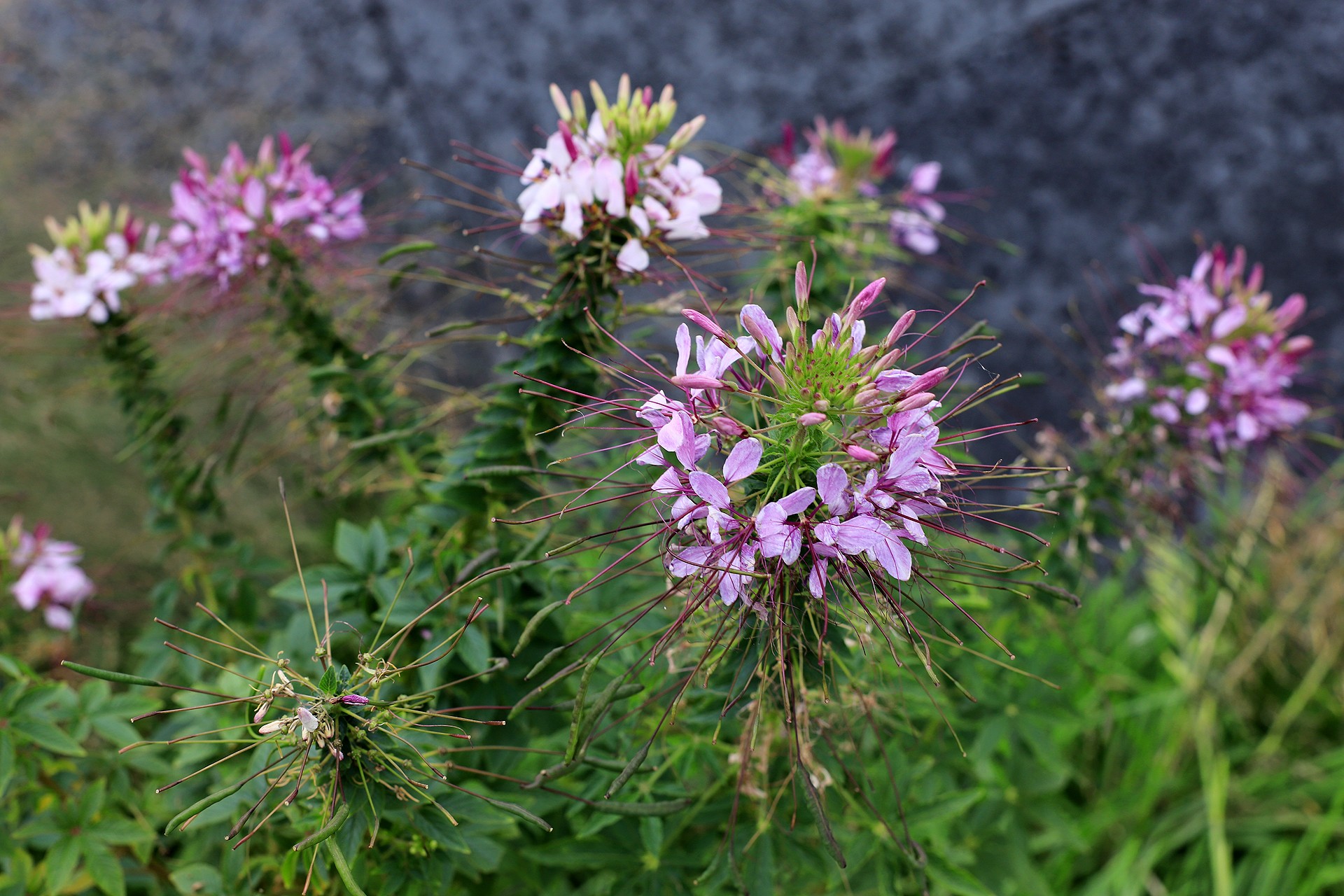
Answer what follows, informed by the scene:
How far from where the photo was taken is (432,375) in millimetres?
2764

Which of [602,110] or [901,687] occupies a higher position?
[602,110]

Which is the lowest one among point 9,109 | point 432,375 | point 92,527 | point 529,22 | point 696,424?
point 92,527

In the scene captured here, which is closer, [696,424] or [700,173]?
[696,424]

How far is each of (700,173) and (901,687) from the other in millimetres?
914

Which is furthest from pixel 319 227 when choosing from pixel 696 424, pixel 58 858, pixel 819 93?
pixel 819 93

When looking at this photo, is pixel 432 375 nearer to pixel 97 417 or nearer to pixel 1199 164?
pixel 97 417

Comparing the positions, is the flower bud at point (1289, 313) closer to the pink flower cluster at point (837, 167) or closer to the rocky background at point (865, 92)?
the pink flower cluster at point (837, 167)

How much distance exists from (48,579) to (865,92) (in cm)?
260

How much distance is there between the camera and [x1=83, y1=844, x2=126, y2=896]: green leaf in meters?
1.21

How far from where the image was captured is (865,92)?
2.69 m

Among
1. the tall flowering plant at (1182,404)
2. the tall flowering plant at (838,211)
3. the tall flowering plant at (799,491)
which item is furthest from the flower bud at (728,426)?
the tall flowering plant at (1182,404)

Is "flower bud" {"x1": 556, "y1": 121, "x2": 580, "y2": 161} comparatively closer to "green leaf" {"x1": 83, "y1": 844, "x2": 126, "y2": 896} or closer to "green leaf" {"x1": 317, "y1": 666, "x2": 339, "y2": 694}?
"green leaf" {"x1": 317, "y1": 666, "x2": 339, "y2": 694}

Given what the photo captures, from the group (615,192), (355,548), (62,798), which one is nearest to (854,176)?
(615,192)

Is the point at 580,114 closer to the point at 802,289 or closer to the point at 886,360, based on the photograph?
the point at 802,289
